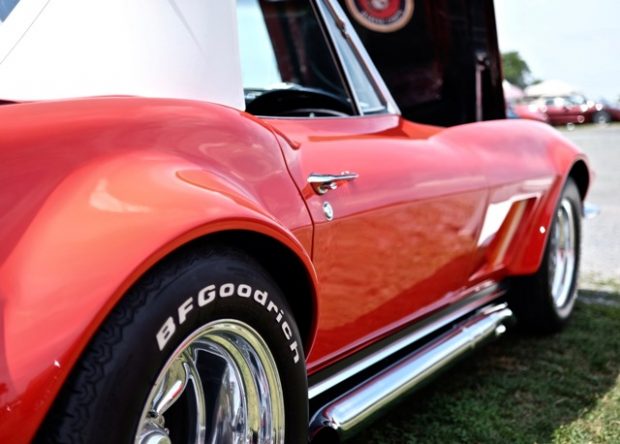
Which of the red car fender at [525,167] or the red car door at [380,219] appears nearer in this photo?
the red car door at [380,219]

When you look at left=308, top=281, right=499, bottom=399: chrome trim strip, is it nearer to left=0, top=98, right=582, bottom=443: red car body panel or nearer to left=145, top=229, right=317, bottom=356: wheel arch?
left=0, top=98, right=582, bottom=443: red car body panel

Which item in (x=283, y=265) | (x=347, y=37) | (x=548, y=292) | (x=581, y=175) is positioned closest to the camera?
(x=283, y=265)

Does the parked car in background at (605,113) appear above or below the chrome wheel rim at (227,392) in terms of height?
below

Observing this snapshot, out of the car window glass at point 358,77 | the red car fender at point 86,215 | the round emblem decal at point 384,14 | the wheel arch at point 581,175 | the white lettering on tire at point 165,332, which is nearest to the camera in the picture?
the red car fender at point 86,215

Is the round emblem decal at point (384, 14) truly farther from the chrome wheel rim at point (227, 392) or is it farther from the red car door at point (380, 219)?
the chrome wheel rim at point (227, 392)

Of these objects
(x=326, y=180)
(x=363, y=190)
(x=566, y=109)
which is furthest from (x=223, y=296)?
(x=566, y=109)

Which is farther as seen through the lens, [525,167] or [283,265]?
[525,167]

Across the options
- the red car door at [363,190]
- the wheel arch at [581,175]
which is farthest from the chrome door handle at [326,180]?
the wheel arch at [581,175]

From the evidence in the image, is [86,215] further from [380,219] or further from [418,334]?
[418,334]

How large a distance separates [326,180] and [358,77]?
0.81 m

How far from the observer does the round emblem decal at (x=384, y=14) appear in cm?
340

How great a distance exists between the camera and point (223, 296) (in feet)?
5.14

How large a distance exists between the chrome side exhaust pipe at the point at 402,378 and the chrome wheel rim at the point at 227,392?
0.91ft

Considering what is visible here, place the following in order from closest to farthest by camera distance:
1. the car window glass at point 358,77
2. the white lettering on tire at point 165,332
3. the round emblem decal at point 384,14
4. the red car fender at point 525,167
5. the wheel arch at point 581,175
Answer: the white lettering on tire at point 165,332, the car window glass at point 358,77, the red car fender at point 525,167, the round emblem decal at point 384,14, the wheel arch at point 581,175
